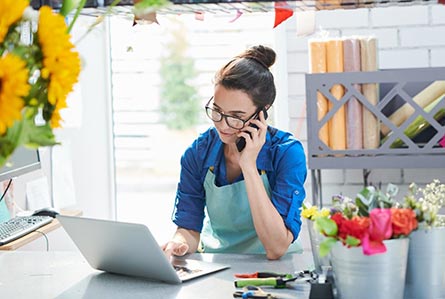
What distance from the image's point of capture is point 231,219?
9.09ft

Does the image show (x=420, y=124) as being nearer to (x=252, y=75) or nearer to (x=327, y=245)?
(x=252, y=75)

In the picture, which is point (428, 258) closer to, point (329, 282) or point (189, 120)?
point (329, 282)

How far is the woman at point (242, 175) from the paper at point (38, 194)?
3.21 ft

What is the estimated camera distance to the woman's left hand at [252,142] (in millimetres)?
2637

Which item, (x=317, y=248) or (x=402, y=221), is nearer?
(x=402, y=221)

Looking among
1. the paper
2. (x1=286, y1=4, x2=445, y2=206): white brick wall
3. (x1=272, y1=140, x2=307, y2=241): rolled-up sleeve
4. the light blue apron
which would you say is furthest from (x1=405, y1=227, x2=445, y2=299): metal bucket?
the paper

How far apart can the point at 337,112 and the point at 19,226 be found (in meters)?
1.17

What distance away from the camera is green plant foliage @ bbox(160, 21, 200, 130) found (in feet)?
27.8

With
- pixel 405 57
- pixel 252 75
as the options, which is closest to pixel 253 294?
pixel 252 75

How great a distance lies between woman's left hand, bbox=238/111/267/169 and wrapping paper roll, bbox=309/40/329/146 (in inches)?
17.9

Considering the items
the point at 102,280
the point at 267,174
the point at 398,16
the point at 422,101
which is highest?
the point at 398,16

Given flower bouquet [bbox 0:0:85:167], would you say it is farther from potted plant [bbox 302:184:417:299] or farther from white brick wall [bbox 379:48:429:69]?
white brick wall [bbox 379:48:429:69]

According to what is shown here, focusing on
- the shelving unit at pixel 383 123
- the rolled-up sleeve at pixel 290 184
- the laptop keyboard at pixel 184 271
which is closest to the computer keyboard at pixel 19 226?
the laptop keyboard at pixel 184 271

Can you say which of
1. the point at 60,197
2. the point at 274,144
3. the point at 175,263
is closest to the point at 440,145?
the point at 274,144
